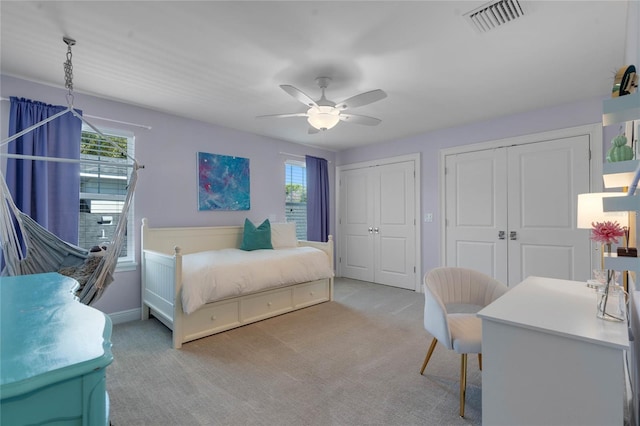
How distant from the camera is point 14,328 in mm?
854

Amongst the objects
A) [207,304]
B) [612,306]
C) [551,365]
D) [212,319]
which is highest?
[612,306]

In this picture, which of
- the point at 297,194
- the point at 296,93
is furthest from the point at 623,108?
the point at 297,194

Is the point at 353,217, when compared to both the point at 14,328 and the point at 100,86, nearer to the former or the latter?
the point at 100,86

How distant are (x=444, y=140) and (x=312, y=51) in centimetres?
276

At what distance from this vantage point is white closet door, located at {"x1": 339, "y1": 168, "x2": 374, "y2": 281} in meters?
5.17

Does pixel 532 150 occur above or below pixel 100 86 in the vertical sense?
below

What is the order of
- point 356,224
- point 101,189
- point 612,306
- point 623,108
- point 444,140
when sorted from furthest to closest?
point 356,224, point 444,140, point 101,189, point 612,306, point 623,108

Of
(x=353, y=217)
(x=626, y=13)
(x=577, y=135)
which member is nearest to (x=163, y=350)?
(x=353, y=217)

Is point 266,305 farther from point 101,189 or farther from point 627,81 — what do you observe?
point 627,81

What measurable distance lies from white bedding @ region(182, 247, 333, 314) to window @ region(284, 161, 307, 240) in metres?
1.23

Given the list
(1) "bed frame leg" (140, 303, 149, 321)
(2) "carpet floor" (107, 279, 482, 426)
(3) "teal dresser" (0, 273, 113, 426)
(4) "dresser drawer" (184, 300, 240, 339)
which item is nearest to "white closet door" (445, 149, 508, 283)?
(2) "carpet floor" (107, 279, 482, 426)

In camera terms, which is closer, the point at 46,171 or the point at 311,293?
the point at 46,171

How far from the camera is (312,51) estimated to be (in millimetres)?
2189

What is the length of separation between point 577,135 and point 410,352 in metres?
Result: 2.97
